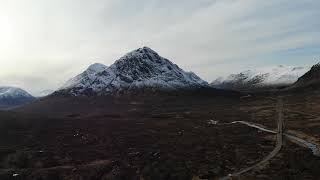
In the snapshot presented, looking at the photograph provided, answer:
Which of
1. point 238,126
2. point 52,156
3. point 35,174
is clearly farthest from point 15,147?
point 238,126

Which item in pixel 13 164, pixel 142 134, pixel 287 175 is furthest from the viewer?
pixel 142 134

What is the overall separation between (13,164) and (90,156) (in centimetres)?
1997

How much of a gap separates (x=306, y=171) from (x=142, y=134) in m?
83.7

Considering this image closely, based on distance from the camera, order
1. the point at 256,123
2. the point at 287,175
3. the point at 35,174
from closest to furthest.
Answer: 1. the point at 287,175
2. the point at 35,174
3. the point at 256,123

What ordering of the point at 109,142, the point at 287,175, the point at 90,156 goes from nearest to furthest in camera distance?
1. the point at 287,175
2. the point at 90,156
3. the point at 109,142

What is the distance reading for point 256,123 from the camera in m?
188

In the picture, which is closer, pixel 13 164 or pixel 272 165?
pixel 272 165

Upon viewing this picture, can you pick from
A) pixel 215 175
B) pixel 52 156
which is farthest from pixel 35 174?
pixel 215 175

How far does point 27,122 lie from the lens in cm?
19588

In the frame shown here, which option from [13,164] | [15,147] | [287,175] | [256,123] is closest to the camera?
[287,175]

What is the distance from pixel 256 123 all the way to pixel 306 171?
92.7 m

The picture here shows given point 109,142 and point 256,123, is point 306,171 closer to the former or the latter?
point 109,142

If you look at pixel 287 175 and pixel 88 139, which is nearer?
pixel 287 175

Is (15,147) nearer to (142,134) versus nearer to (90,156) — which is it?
(90,156)
